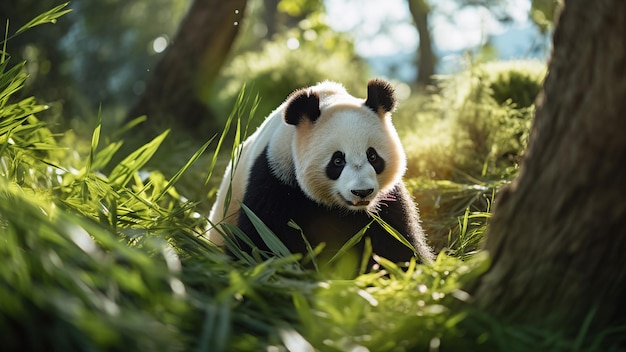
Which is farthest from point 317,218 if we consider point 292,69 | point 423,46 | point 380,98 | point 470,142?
point 423,46

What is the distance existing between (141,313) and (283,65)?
7.38 meters

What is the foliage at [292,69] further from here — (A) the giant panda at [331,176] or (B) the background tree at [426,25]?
(A) the giant panda at [331,176]

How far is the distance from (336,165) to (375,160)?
7.6 inches

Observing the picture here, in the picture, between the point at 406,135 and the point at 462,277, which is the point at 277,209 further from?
the point at 406,135

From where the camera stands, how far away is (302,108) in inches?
141

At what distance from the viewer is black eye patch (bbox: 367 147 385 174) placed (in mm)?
3557

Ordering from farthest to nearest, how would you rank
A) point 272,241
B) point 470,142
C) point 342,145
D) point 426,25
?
point 426,25 → point 470,142 → point 342,145 → point 272,241

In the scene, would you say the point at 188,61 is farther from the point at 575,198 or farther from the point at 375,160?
the point at 575,198

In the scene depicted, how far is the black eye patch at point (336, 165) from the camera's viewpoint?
352cm

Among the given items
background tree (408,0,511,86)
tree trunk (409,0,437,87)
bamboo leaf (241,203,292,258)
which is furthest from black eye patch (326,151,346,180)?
tree trunk (409,0,437,87)

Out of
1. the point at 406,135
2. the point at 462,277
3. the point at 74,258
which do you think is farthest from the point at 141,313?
the point at 406,135

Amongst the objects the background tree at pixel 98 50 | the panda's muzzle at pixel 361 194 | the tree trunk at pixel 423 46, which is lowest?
the background tree at pixel 98 50

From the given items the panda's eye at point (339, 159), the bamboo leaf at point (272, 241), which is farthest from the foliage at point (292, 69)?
the bamboo leaf at point (272, 241)

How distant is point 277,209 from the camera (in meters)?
3.54
